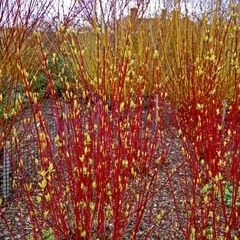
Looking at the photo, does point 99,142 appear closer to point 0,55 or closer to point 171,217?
point 171,217

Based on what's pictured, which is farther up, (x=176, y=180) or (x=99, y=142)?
(x=99, y=142)

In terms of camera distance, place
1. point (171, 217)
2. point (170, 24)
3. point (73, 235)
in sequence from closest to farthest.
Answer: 1. point (73, 235)
2. point (171, 217)
3. point (170, 24)

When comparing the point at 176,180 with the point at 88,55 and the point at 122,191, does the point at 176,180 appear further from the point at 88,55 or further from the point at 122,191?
the point at 88,55

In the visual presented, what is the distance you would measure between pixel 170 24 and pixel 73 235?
3.53 metres

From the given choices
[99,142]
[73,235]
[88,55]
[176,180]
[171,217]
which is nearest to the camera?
[99,142]

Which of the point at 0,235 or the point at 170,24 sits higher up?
the point at 170,24

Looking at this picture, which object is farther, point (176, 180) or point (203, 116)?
point (176, 180)

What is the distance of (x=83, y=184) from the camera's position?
1838 mm

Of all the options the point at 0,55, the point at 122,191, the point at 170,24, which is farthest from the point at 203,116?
the point at 170,24

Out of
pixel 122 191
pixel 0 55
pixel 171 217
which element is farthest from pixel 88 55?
pixel 122 191

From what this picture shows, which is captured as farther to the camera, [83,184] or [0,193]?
[0,193]

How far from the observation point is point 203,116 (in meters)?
2.12

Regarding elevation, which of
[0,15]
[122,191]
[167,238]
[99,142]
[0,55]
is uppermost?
[0,15]

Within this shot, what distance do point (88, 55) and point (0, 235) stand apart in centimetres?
507
